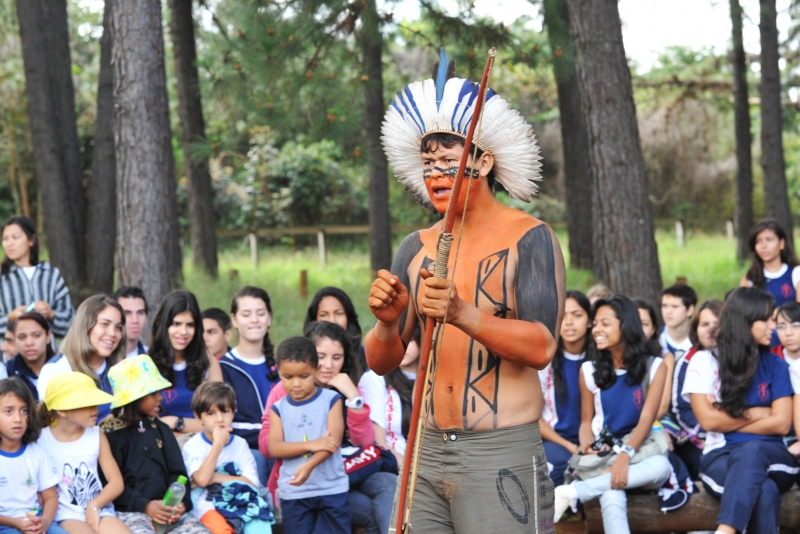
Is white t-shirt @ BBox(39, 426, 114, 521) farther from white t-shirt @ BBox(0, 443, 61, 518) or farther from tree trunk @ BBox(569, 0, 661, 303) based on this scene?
tree trunk @ BBox(569, 0, 661, 303)

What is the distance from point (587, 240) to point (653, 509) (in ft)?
24.6

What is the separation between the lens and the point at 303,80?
9391 mm

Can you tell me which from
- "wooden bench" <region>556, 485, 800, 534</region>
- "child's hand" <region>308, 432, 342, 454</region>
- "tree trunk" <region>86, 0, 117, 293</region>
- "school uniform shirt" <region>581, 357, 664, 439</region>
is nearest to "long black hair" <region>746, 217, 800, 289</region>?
"school uniform shirt" <region>581, 357, 664, 439</region>

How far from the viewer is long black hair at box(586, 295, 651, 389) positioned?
5164 millimetres

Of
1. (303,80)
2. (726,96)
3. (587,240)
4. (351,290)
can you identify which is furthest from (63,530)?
(726,96)

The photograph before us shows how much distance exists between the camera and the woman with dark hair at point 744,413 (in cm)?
468

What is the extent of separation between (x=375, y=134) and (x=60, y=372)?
622 cm

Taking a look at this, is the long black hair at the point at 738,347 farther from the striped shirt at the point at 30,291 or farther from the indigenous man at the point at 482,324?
the striped shirt at the point at 30,291

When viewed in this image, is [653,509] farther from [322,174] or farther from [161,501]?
[322,174]

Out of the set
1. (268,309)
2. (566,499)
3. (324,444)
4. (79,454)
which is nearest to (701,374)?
(566,499)

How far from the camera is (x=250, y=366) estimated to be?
5.46 m

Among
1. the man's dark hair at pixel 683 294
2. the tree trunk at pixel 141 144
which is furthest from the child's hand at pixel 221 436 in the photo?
the man's dark hair at pixel 683 294

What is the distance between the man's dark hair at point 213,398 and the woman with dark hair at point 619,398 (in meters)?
1.86

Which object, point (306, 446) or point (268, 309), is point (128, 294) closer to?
point (268, 309)
